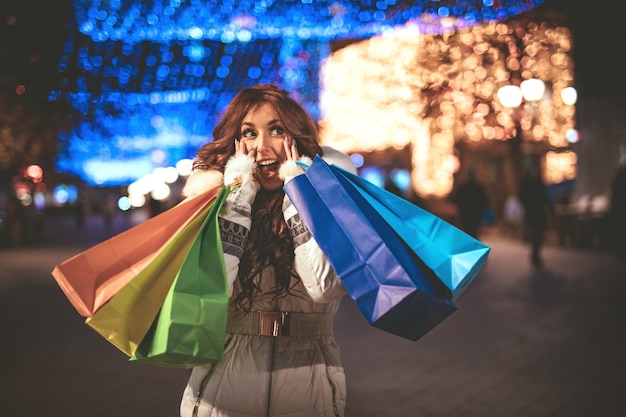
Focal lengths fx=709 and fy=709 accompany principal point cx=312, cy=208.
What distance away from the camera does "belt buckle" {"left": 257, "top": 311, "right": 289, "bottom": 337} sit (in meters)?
2.54

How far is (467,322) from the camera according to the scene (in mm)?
9391

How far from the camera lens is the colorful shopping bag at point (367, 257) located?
2.11 metres

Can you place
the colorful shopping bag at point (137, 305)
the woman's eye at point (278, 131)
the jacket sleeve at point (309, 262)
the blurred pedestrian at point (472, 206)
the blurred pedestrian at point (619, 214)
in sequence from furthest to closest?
1. the blurred pedestrian at point (472, 206)
2. the blurred pedestrian at point (619, 214)
3. the woman's eye at point (278, 131)
4. the jacket sleeve at point (309, 262)
5. the colorful shopping bag at point (137, 305)

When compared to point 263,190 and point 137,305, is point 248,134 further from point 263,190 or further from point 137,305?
point 137,305

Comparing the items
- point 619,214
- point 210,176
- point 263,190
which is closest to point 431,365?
point 619,214

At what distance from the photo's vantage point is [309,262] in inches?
94.5

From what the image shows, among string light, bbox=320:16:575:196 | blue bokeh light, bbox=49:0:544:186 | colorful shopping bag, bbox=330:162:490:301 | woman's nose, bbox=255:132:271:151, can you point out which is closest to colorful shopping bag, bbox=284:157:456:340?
colorful shopping bag, bbox=330:162:490:301

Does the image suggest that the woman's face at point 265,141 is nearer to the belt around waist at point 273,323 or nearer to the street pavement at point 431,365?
the belt around waist at point 273,323

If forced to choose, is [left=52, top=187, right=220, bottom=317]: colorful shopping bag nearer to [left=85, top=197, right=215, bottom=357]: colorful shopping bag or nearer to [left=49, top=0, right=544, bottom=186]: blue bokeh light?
[left=85, top=197, right=215, bottom=357]: colorful shopping bag

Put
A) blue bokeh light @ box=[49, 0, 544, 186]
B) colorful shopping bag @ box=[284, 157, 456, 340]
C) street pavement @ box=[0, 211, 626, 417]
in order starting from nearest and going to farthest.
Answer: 1. colorful shopping bag @ box=[284, 157, 456, 340]
2. street pavement @ box=[0, 211, 626, 417]
3. blue bokeh light @ box=[49, 0, 544, 186]

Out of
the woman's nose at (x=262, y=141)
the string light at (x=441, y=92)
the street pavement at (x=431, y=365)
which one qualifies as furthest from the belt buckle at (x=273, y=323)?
the string light at (x=441, y=92)

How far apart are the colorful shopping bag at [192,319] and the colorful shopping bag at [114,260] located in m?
0.18

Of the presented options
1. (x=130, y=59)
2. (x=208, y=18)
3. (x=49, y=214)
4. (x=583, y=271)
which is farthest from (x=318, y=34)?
(x=49, y=214)

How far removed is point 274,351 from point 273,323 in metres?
0.10
